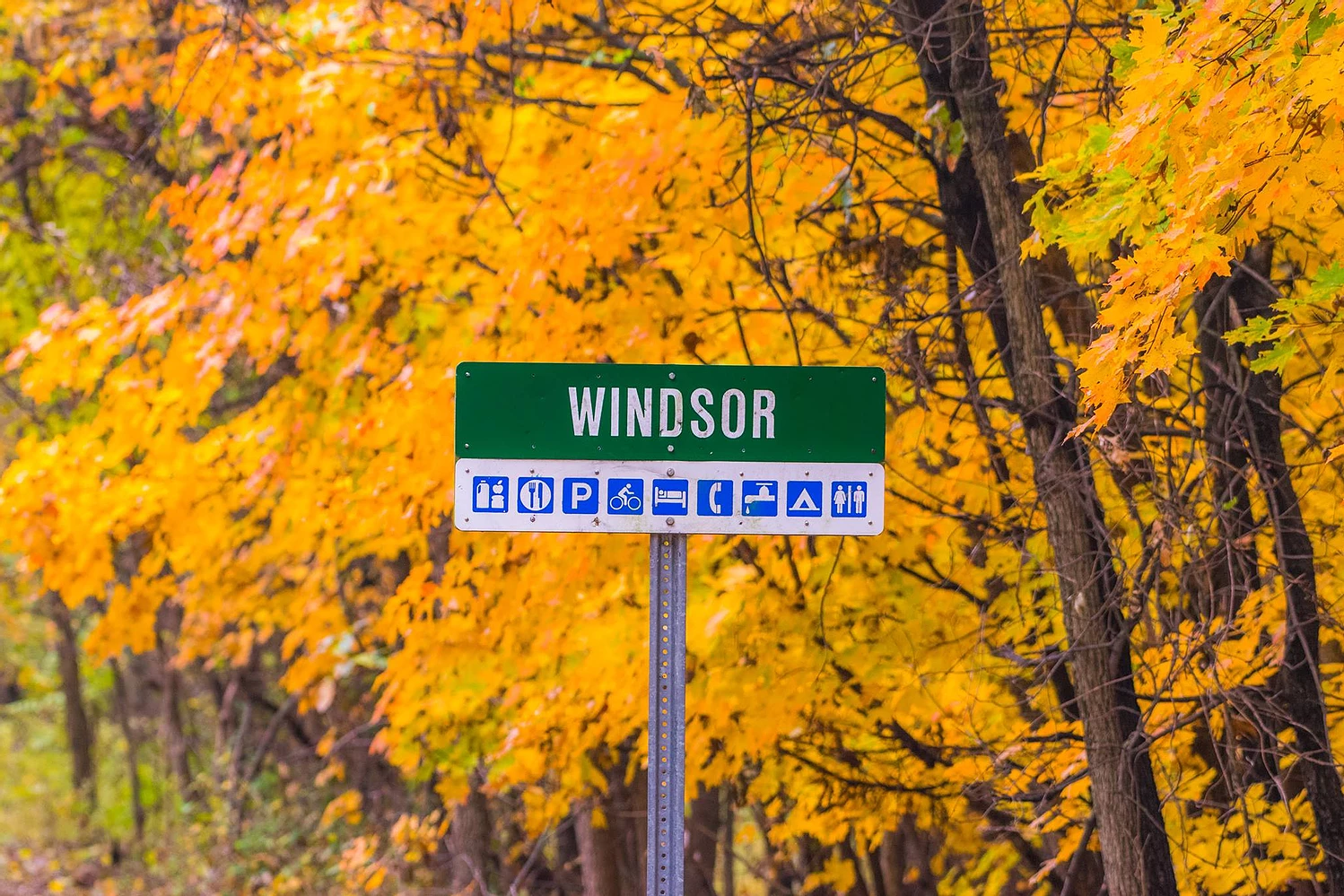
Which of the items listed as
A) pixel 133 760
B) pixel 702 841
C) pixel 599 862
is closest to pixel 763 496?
pixel 599 862

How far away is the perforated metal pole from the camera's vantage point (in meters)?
2.95

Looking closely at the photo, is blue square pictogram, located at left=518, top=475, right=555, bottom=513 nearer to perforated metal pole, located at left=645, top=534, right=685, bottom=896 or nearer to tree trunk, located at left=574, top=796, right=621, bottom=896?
perforated metal pole, located at left=645, top=534, right=685, bottom=896

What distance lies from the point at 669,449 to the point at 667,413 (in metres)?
0.08

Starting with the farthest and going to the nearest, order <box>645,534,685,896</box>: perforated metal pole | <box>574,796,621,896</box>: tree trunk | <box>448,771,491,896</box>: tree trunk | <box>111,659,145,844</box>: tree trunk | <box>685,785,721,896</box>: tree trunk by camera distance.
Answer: <box>111,659,145,844</box>: tree trunk < <box>448,771,491,896</box>: tree trunk < <box>574,796,621,896</box>: tree trunk < <box>685,785,721,896</box>: tree trunk < <box>645,534,685,896</box>: perforated metal pole

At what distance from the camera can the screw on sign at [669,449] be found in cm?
318

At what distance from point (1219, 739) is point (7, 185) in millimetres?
10879

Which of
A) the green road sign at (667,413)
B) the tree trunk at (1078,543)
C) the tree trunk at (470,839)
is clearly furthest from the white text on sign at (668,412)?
the tree trunk at (470,839)

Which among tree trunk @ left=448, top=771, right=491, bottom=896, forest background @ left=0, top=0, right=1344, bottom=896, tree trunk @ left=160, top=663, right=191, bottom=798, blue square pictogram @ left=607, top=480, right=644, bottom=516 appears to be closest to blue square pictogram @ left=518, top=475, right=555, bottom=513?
blue square pictogram @ left=607, top=480, right=644, bottom=516

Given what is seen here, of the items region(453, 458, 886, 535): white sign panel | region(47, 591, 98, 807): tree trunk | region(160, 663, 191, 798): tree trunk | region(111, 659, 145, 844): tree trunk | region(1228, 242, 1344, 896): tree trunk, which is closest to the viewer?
region(453, 458, 886, 535): white sign panel

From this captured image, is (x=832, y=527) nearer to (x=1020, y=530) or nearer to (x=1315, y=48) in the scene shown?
(x=1315, y=48)

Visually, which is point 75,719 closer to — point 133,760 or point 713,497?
point 133,760

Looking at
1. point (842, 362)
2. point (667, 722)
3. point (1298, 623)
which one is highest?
point (842, 362)

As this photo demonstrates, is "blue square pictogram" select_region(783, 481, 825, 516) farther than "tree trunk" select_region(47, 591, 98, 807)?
No

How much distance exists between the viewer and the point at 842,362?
5.43 metres
